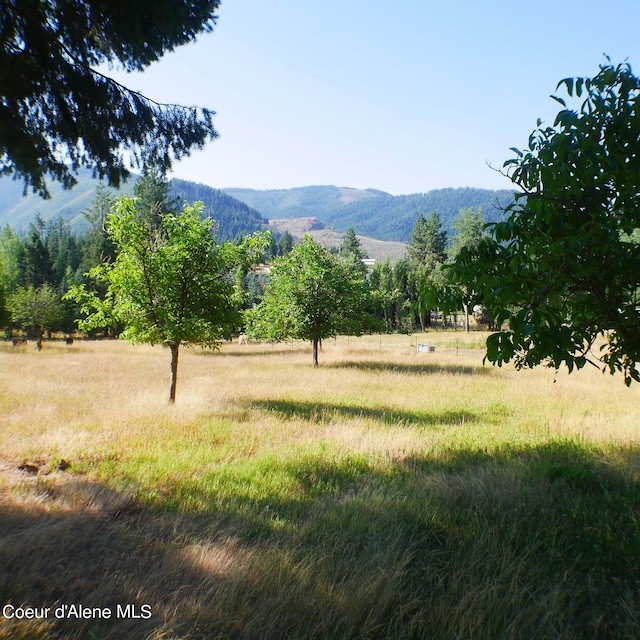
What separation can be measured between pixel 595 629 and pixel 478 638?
92cm

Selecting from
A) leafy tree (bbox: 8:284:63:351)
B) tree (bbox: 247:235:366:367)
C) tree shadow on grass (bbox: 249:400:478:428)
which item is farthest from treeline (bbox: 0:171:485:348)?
tree shadow on grass (bbox: 249:400:478:428)

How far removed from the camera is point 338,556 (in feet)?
13.7

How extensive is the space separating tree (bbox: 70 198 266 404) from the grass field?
2432mm

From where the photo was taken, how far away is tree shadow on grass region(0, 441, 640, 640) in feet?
10.8

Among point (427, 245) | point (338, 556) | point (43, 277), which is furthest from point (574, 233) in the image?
point (427, 245)

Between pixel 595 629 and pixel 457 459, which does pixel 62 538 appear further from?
pixel 457 459

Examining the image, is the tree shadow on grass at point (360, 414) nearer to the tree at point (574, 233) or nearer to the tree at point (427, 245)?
the tree at point (574, 233)

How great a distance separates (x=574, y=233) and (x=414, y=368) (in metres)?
19.8

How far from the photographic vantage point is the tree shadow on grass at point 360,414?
1045 centimetres

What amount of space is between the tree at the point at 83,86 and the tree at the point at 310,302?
1822 centimetres

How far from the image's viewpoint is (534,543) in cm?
439

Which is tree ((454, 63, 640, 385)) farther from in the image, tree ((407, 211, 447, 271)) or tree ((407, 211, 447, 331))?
tree ((407, 211, 447, 271))

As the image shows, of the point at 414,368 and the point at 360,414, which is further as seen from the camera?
the point at 414,368

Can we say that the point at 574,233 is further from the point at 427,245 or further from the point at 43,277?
the point at 427,245
